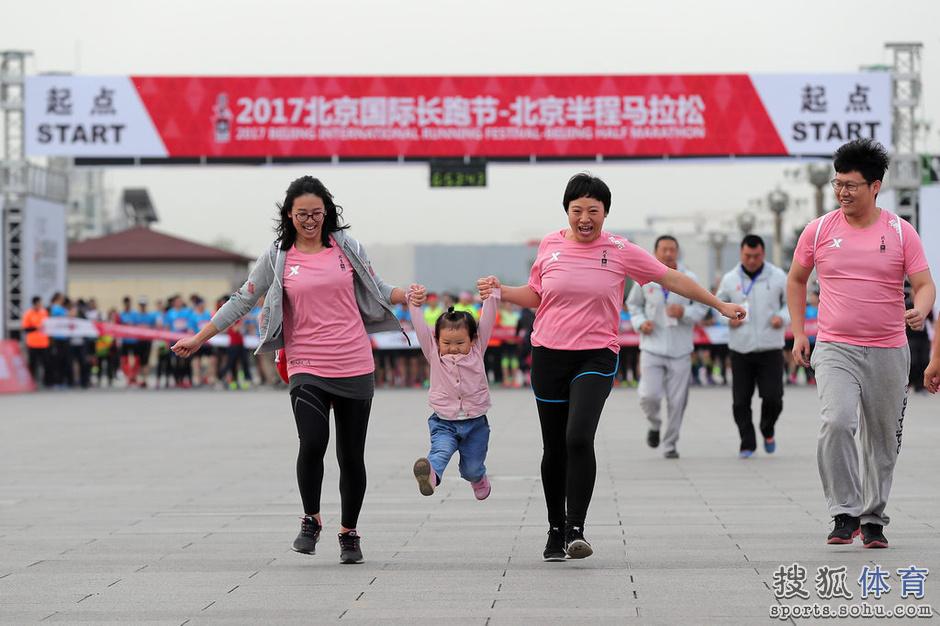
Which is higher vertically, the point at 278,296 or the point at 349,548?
the point at 278,296

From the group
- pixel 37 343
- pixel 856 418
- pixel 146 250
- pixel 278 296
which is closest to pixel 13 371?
pixel 37 343

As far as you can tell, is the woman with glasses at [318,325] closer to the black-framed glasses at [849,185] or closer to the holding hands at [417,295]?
the holding hands at [417,295]

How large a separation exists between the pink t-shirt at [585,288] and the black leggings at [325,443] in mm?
928

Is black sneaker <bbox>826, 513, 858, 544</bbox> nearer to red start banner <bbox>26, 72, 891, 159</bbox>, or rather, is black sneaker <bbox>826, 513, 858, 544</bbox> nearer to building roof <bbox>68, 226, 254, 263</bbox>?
red start banner <bbox>26, 72, 891, 159</bbox>

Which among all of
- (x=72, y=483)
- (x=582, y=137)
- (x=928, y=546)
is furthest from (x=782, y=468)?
(x=582, y=137)

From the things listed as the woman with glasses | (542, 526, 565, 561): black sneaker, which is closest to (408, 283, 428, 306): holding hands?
the woman with glasses

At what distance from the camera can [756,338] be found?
481 inches

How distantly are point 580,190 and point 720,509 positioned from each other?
9.02 feet

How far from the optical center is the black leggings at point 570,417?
268 inches

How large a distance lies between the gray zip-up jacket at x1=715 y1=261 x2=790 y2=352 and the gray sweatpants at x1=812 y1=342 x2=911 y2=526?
4.86 meters

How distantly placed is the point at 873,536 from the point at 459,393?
2.06 metres

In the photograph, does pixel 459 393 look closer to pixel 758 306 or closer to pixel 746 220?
pixel 758 306

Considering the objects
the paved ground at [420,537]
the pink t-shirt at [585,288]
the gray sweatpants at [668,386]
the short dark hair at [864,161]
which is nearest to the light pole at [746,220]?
the paved ground at [420,537]

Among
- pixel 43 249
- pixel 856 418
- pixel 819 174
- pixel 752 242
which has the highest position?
pixel 819 174
